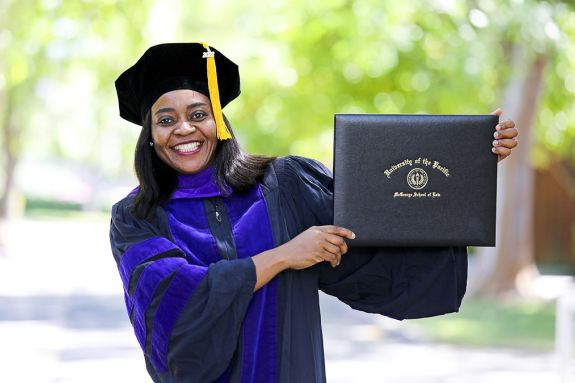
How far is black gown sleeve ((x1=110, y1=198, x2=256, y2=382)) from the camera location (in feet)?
10.6

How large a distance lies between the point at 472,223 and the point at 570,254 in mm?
23205

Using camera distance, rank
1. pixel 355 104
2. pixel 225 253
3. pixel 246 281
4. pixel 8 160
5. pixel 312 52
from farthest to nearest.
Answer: pixel 8 160 < pixel 355 104 < pixel 312 52 < pixel 225 253 < pixel 246 281

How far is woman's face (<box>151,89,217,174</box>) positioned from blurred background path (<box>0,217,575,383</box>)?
5.12m

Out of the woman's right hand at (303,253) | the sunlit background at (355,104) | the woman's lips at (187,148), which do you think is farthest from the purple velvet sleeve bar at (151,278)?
the sunlit background at (355,104)

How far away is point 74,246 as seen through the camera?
28.4m

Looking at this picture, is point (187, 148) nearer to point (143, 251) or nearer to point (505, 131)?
point (143, 251)

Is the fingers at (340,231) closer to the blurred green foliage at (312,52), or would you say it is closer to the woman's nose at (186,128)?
the woman's nose at (186,128)

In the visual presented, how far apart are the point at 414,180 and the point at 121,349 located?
7.80 meters

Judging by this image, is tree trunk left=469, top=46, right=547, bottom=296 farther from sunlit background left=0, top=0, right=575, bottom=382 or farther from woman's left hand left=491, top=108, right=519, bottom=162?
woman's left hand left=491, top=108, right=519, bottom=162

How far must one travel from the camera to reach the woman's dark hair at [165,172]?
3475mm

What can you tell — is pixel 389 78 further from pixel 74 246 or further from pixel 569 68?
pixel 74 246

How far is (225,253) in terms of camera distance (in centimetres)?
339

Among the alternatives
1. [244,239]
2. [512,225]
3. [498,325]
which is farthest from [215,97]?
[512,225]

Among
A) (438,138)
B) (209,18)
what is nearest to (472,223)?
(438,138)
